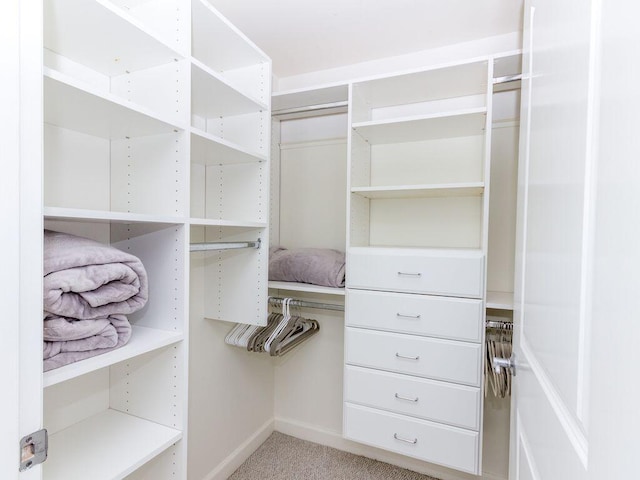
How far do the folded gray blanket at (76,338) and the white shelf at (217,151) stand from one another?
2.09 ft

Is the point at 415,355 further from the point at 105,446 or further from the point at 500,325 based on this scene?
the point at 105,446

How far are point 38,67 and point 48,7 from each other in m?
0.28

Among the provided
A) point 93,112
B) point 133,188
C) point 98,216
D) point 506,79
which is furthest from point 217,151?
point 506,79

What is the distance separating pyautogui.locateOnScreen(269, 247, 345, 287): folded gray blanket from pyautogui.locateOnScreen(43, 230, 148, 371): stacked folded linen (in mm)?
981

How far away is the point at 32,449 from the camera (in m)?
0.69

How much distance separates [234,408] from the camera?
2039 millimetres

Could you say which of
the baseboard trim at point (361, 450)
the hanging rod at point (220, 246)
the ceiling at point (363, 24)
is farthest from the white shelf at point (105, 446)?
the ceiling at point (363, 24)

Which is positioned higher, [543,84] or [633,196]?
[543,84]

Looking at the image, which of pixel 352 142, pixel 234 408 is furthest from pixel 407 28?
pixel 234 408

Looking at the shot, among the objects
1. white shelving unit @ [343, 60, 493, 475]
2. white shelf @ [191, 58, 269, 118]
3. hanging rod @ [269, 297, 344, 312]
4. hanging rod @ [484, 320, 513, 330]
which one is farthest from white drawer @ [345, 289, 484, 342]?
white shelf @ [191, 58, 269, 118]

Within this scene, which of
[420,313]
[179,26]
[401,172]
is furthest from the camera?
[401,172]

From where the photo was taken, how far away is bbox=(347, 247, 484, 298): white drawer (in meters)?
1.48

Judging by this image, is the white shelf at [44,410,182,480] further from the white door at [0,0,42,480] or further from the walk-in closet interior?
the white door at [0,0,42,480]

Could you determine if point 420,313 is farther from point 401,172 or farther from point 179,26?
point 179,26
